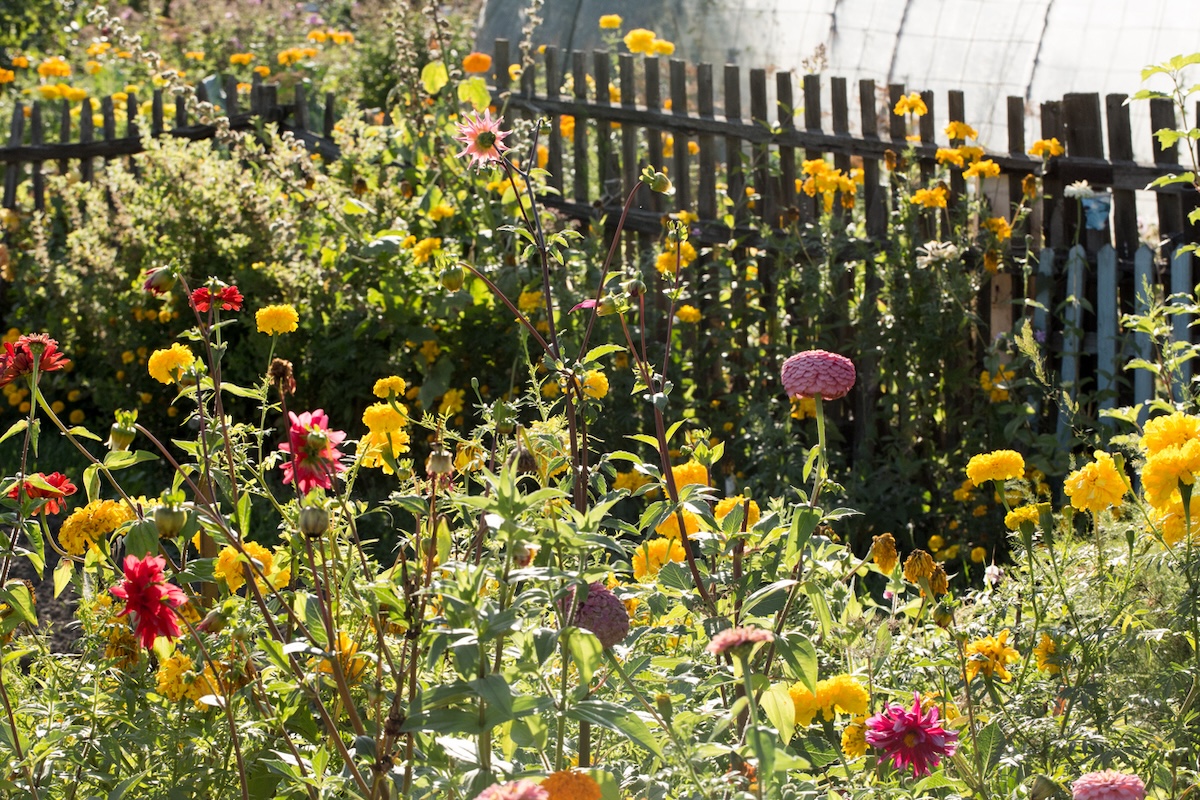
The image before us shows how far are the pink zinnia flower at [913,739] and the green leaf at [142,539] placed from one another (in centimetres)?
89

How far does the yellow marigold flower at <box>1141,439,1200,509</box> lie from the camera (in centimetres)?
180

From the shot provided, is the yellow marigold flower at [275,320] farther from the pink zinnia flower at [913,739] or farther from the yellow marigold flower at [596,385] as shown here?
the pink zinnia flower at [913,739]

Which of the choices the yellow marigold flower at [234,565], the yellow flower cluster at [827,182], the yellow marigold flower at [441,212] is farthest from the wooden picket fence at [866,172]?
the yellow marigold flower at [234,565]

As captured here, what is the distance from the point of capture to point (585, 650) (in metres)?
1.23

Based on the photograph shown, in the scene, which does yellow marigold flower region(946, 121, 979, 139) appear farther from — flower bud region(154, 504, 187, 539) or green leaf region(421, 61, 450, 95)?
flower bud region(154, 504, 187, 539)

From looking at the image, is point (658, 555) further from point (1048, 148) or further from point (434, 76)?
point (1048, 148)

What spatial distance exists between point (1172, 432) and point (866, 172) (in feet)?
9.45

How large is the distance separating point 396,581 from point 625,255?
3677 mm

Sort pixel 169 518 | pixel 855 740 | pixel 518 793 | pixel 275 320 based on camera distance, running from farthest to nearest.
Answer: pixel 275 320 → pixel 855 740 → pixel 169 518 → pixel 518 793

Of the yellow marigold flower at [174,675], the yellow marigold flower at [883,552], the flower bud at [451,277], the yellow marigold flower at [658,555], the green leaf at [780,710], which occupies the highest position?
the flower bud at [451,277]

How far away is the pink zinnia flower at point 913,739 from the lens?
5.32 ft

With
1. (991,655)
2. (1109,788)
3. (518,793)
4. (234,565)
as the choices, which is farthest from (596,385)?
(518,793)

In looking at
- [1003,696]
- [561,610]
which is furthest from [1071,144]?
[561,610]

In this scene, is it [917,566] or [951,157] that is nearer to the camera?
[917,566]
